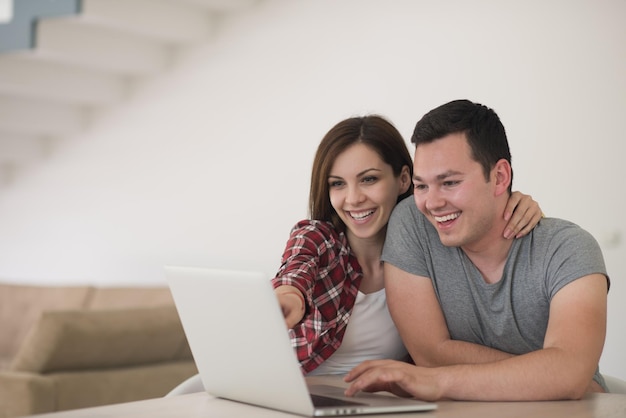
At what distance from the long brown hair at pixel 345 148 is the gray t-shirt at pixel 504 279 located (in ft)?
1.08

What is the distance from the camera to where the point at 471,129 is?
80.0 inches

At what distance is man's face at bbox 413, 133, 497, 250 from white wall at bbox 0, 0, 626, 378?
1.65 meters

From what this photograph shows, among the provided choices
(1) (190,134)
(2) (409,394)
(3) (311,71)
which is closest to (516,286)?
(2) (409,394)

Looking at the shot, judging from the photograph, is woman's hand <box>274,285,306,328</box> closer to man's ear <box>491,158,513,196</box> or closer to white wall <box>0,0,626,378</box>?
man's ear <box>491,158,513,196</box>

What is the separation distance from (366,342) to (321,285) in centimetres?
19

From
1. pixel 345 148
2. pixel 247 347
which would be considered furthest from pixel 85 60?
pixel 247 347

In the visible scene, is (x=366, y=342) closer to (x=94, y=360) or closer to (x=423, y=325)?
(x=423, y=325)

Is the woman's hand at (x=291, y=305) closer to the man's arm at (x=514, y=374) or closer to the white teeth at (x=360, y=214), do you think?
the man's arm at (x=514, y=374)

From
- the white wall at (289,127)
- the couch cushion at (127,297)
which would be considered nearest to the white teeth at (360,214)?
the white wall at (289,127)

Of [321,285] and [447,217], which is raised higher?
[447,217]

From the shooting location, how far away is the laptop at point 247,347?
56.1 inches

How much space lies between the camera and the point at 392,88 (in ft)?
13.5

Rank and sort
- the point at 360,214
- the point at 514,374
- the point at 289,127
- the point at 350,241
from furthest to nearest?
the point at 289,127, the point at 350,241, the point at 360,214, the point at 514,374

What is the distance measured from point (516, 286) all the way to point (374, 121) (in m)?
0.66
